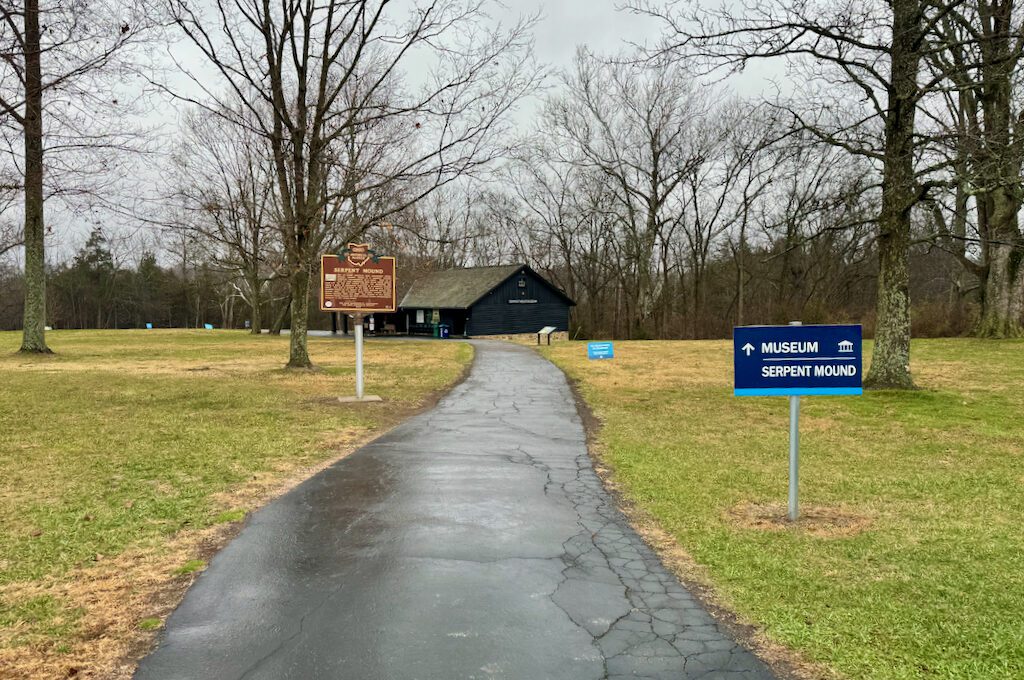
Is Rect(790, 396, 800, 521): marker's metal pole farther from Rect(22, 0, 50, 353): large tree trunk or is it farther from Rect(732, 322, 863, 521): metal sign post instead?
Rect(22, 0, 50, 353): large tree trunk

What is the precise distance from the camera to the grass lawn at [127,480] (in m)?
3.77

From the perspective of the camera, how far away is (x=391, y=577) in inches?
171

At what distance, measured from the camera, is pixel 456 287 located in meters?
50.7

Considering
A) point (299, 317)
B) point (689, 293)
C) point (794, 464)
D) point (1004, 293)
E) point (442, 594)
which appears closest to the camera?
point (442, 594)

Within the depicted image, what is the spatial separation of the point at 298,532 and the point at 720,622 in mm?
3196

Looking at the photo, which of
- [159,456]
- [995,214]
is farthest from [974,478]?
[995,214]

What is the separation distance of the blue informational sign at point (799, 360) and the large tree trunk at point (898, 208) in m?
8.26

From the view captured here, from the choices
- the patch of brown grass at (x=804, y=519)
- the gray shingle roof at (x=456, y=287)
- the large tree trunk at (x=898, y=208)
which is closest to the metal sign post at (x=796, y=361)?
the patch of brown grass at (x=804, y=519)

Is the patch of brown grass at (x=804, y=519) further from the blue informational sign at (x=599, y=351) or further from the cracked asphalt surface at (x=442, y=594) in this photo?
the blue informational sign at (x=599, y=351)

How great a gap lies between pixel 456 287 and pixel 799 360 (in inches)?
1799

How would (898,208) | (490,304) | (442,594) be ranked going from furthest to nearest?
(490,304)
(898,208)
(442,594)

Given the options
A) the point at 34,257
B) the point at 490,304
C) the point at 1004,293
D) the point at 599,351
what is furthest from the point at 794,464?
the point at 490,304

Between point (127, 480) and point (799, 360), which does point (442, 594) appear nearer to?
point (799, 360)

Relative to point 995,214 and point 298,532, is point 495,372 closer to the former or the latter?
point 298,532
